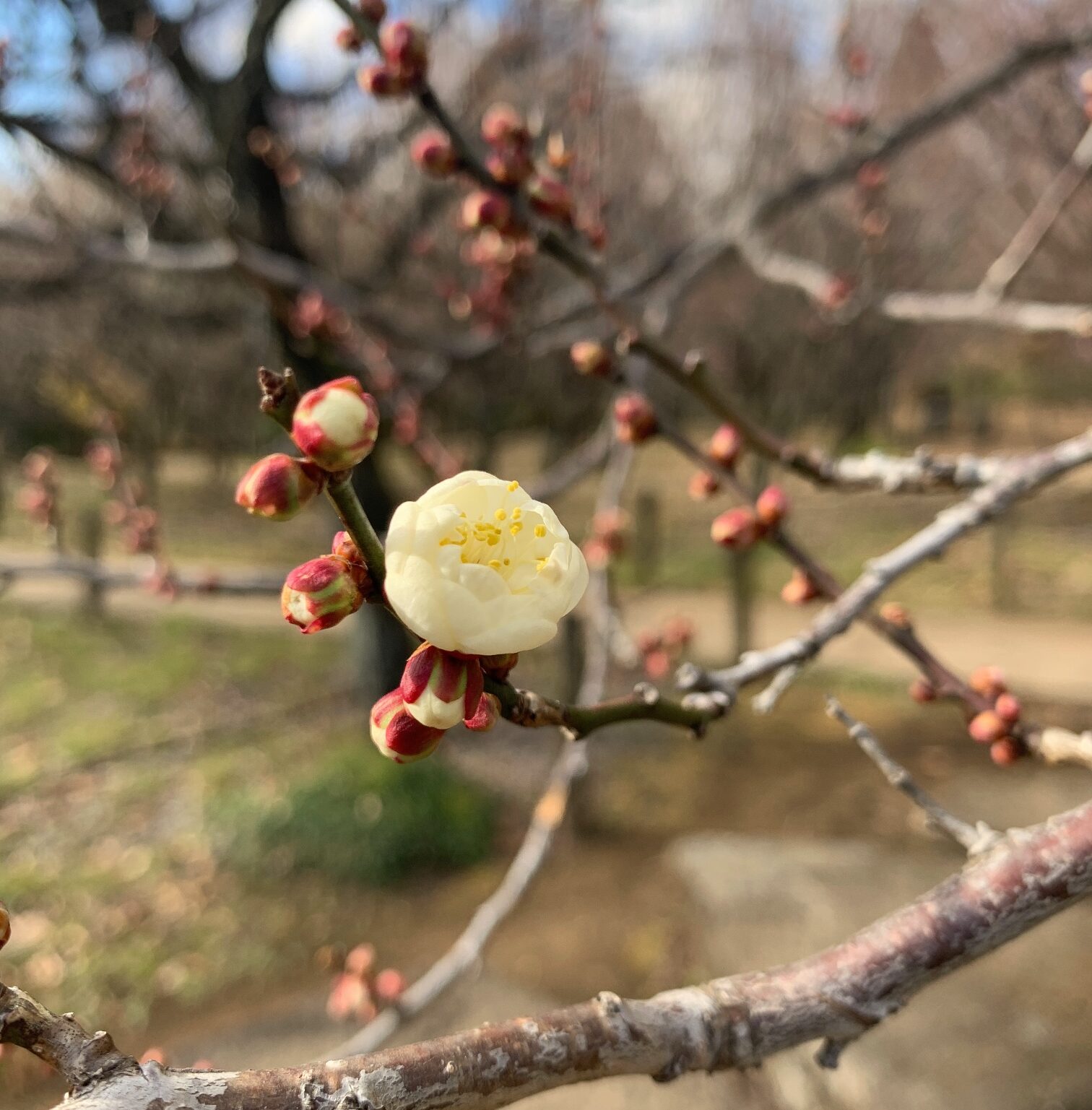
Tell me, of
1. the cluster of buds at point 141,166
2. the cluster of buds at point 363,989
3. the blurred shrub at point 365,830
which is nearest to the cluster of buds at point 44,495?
the cluster of buds at point 141,166

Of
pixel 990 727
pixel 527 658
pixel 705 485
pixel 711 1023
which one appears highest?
pixel 527 658

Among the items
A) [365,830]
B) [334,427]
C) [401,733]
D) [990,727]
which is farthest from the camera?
[365,830]

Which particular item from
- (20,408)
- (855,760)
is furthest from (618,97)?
(20,408)

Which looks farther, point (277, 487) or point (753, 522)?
point (753, 522)

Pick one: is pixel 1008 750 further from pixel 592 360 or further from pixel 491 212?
pixel 491 212

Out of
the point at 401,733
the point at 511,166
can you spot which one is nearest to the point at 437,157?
the point at 511,166

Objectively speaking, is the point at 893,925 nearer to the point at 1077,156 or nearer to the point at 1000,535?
the point at 1077,156
